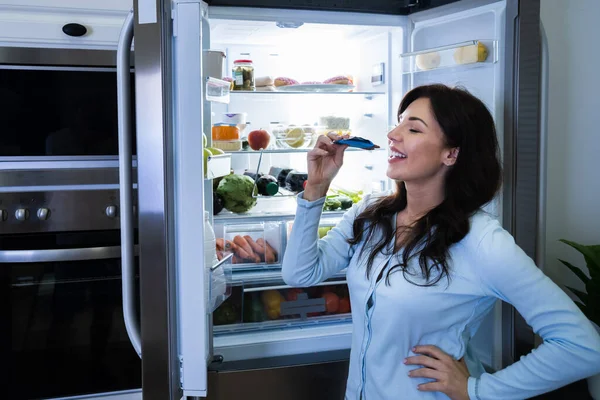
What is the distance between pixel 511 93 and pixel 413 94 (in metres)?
0.32

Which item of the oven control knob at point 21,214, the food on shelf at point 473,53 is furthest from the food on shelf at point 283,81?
the oven control knob at point 21,214

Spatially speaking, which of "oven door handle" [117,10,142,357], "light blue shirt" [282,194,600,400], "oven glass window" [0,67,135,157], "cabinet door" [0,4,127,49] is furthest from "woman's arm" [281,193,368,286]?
"cabinet door" [0,4,127,49]

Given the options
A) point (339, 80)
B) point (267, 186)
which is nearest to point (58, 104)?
point (267, 186)

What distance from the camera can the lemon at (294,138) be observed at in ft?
7.15

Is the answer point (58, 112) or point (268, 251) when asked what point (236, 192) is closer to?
point (268, 251)

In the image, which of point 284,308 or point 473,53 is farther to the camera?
point 284,308

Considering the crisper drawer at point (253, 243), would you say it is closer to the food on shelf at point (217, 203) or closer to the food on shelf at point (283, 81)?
the food on shelf at point (217, 203)

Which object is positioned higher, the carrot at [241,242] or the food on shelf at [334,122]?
the food on shelf at [334,122]

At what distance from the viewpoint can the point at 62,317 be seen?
2.13m

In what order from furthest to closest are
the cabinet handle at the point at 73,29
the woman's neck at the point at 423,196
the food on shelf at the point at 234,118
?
the food on shelf at the point at 234,118 < the cabinet handle at the point at 73,29 < the woman's neck at the point at 423,196

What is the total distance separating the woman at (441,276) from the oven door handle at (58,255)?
0.81 meters

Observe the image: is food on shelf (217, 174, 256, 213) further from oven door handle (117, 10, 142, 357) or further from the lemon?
oven door handle (117, 10, 142, 357)

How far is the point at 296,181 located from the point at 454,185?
85 centimetres

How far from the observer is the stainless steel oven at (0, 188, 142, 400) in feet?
6.82
